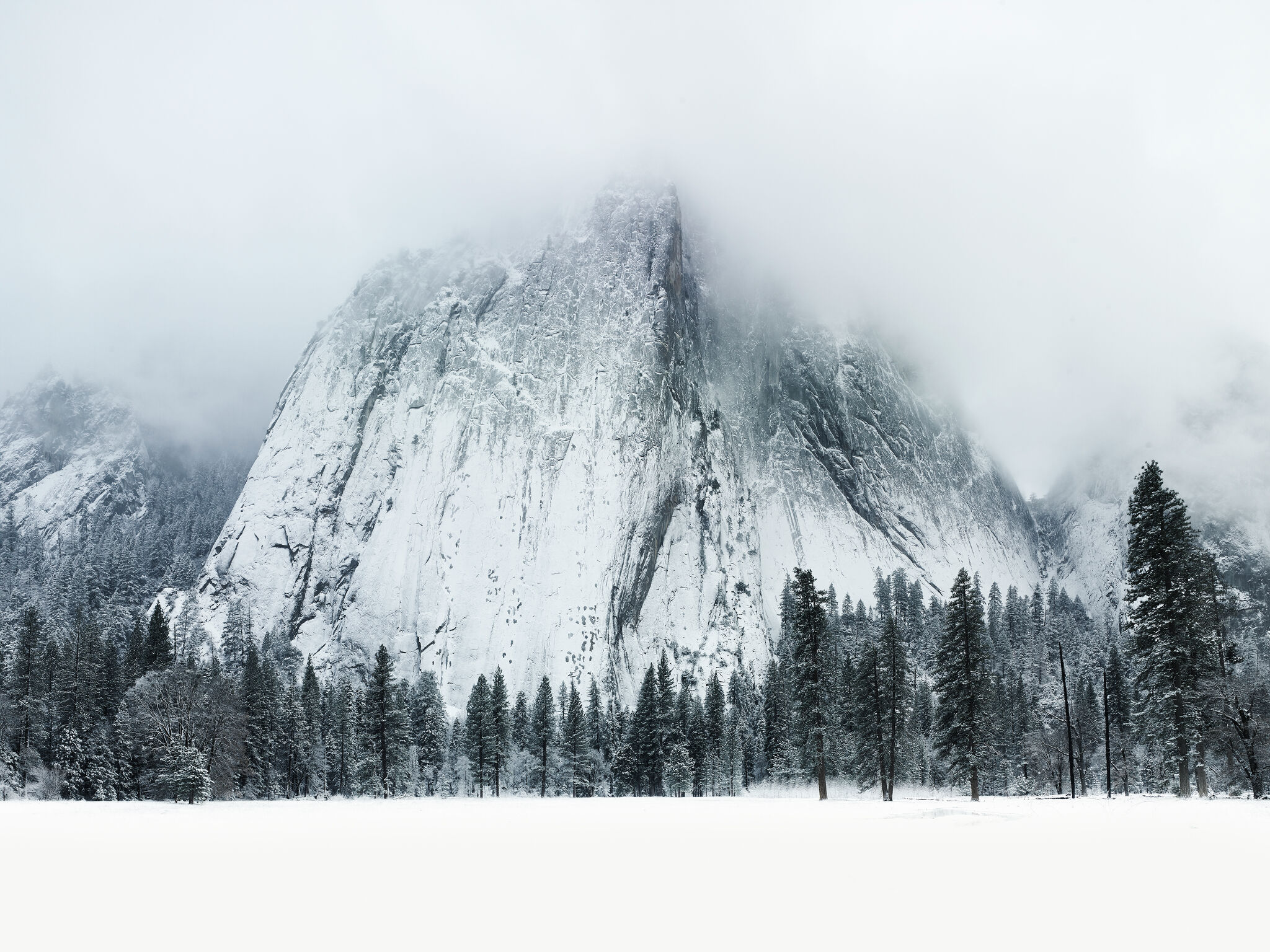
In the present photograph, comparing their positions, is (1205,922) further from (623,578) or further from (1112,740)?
(623,578)

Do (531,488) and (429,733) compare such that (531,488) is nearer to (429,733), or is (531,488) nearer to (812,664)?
(429,733)

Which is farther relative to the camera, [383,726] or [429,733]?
[429,733]

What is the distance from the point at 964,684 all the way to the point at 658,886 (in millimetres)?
34487

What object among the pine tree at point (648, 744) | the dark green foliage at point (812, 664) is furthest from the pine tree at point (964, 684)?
the pine tree at point (648, 744)

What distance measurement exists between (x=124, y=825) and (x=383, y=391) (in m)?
133

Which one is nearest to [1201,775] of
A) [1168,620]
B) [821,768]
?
[1168,620]

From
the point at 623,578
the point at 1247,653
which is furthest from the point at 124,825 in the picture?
the point at 1247,653

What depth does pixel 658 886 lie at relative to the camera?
13.0 meters

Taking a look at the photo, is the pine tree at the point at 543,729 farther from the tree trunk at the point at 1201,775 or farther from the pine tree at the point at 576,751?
the tree trunk at the point at 1201,775

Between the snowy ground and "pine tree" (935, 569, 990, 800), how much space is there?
58.1 ft

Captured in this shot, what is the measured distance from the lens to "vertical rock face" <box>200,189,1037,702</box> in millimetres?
131250

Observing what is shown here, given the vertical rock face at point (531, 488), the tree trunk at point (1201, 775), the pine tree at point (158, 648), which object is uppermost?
the vertical rock face at point (531, 488)

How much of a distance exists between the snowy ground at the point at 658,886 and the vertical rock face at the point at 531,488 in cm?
10393

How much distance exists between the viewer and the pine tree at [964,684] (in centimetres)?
4225
